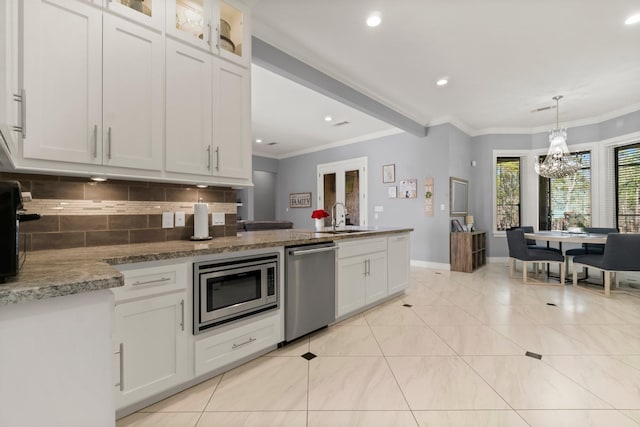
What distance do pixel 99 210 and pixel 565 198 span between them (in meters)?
7.43

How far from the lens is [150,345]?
152 centimetres

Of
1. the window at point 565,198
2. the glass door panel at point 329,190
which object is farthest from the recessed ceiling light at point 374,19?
the window at point 565,198

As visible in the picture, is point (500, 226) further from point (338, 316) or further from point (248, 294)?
point (248, 294)

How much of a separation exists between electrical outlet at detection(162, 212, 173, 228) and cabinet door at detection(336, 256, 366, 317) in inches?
57.6

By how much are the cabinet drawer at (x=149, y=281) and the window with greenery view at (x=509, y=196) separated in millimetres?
6366

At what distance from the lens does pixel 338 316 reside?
2.67 m

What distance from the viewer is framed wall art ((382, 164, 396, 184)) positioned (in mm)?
6016

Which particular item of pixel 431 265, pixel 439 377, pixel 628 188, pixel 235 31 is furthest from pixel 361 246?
pixel 628 188

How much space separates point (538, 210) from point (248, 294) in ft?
21.1

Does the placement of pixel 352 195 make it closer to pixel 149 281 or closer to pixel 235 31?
pixel 235 31

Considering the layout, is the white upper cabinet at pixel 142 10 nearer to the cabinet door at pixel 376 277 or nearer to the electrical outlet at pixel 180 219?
the electrical outlet at pixel 180 219

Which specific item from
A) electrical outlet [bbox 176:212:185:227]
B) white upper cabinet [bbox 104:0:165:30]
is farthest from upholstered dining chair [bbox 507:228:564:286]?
white upper cabinet [bbox 104:0:165:30]

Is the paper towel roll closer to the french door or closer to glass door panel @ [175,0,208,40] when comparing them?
glass door panel @ [175,0,208,40]

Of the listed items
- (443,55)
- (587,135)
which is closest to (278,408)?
(443,55)
